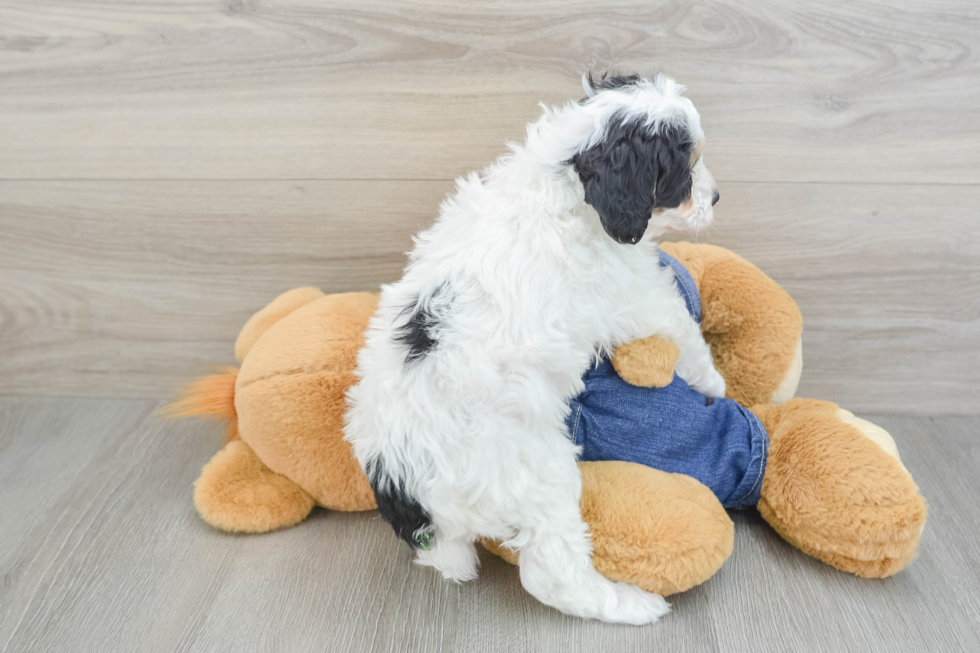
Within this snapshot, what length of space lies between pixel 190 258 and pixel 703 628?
126 cm

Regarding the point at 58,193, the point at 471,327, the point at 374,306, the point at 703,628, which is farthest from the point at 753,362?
the point at 58,193

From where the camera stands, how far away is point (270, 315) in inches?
55.2

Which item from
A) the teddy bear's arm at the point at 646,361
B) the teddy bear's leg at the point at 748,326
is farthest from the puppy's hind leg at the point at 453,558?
the teddy bear's leg at the point at 748,326

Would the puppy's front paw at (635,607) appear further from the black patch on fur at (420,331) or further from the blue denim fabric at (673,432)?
the black patch on fur at (420,331)

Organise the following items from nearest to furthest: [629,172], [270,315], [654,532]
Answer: [629,172], [654,532], [270,315]

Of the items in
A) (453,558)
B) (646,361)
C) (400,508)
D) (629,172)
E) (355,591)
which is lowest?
(355,591)

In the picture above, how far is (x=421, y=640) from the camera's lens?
1.04 m

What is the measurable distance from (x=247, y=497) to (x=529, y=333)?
26.0 inches

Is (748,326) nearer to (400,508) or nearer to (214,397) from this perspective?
(400,508)

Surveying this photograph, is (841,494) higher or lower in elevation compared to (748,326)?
lower

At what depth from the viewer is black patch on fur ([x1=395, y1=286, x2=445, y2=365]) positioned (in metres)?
0.95

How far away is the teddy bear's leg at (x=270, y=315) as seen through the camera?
1393 mm

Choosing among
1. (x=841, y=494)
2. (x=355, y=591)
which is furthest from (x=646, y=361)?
(x=355, y=591)

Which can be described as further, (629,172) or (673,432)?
(673,432)
